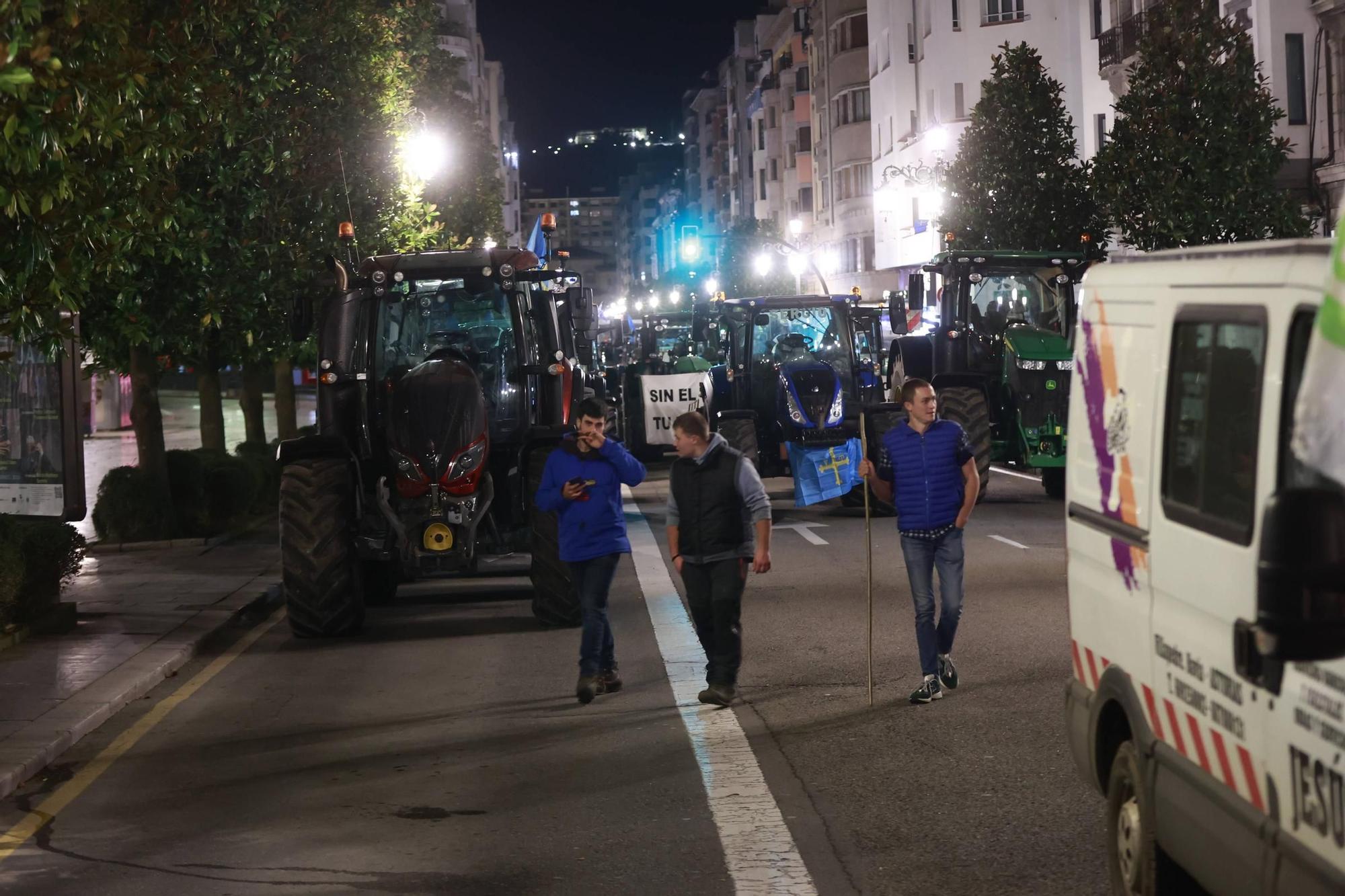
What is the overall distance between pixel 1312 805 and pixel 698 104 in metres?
160

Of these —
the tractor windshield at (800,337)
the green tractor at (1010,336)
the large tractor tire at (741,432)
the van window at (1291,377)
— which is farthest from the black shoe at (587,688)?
the tractor windshield at (800,337)

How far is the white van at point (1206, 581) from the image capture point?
4277 mm

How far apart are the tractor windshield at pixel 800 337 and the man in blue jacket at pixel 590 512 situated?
44.4 ft

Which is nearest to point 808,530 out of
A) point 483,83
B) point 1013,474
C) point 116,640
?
point 1013,474

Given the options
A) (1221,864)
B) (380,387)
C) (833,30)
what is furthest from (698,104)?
(1221,864)

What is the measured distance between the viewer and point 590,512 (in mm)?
11219

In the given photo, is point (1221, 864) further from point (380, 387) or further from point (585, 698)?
point (380, 387)

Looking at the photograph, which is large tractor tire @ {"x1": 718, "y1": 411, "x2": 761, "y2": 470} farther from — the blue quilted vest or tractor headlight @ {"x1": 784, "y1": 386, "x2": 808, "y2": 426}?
the blue quilted vest

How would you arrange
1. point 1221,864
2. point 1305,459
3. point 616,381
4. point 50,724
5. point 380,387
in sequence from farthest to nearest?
point 616,381
point 380,387
point 50,724
point 1221,864
point 1305,459

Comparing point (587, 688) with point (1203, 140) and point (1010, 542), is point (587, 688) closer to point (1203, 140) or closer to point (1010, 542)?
point (1010, 542)

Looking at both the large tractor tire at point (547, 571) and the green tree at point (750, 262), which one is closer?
the large tractor tire at point (547, 571)

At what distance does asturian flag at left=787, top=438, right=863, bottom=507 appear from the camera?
2319 centimetres

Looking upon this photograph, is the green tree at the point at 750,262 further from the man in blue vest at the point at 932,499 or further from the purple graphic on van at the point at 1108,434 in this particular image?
the purple graphic on van at the point at 1108,434

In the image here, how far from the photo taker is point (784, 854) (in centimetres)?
743
